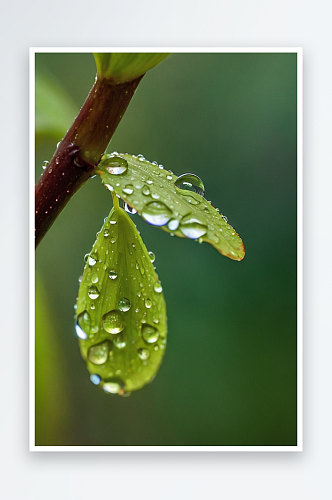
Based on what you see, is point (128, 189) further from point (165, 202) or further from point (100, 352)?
point (100, 352)

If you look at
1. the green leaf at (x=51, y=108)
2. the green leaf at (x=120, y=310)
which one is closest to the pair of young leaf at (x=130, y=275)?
the green leaf at (x=120, y=310)

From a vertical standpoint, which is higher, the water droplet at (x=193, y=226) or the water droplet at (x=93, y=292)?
the water droplet at (x=193, y=226)

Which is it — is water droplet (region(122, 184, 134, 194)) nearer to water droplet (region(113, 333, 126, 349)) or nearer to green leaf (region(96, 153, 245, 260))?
green leaf (region(96, 153, 245, 260))

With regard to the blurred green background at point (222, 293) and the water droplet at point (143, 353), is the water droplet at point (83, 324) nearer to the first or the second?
the water droplet at point (143, 353)

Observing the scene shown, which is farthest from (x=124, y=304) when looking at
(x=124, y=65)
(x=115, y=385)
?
(x=124, y=65)

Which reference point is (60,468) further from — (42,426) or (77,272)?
(77,272)
